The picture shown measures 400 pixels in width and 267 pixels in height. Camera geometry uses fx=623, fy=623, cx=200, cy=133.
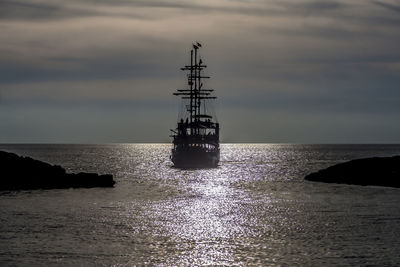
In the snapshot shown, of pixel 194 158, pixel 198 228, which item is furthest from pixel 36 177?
pixel 194 158

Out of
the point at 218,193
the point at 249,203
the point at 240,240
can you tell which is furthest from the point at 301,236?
the point at 218,193

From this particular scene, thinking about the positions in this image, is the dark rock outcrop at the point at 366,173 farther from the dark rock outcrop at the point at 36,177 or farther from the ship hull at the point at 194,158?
the ship hull at the point at 194,158

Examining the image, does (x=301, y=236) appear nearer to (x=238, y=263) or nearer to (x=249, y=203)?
(x=238, y=263)

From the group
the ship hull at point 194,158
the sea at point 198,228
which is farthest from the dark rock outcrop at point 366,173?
the ship hull at point 194,158

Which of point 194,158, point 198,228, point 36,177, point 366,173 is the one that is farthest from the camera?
point 194,158

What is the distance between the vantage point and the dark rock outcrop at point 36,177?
247ft

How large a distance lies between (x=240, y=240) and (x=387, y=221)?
13822 millimetres

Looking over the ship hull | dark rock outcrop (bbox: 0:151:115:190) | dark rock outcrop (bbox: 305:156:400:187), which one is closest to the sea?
dark rock outcrop (bbox: 0:151:115:190)

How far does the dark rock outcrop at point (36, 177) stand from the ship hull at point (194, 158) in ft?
177

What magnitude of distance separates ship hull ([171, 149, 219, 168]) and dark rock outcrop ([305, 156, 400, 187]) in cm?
4080

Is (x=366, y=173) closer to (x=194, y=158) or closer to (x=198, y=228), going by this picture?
(x=198, y=228)

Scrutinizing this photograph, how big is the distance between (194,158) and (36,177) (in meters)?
62.8

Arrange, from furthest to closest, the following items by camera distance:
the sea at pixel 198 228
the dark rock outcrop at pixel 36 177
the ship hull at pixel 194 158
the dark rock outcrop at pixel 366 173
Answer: the ship hull at pixel 194 158
the dark rock outcrop at pixel 366 173
the dark rock outcrop at pixel 36 177
the sea at pixel 198 228

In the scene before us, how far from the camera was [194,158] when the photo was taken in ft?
449
